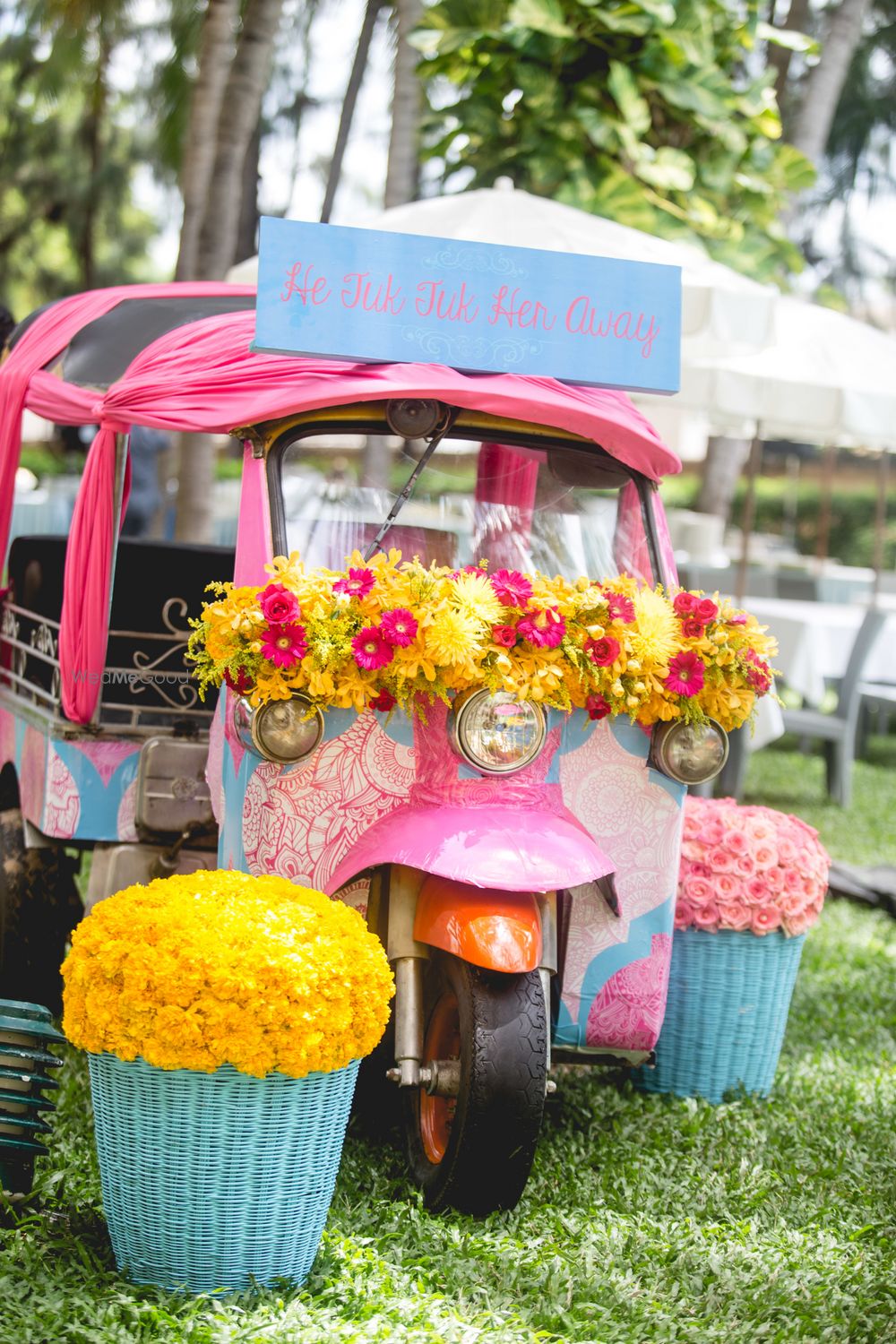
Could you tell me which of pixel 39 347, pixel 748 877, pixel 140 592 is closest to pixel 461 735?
pixel 748 877

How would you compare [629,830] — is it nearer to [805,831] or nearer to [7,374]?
[805,831]

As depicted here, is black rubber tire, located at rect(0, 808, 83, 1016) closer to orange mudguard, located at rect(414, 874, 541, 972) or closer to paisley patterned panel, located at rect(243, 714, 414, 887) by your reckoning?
paisley patterned panel, located at rect(243, 714, 414, 887)

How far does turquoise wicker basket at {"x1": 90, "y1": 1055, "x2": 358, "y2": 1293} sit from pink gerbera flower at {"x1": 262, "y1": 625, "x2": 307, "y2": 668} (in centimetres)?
93

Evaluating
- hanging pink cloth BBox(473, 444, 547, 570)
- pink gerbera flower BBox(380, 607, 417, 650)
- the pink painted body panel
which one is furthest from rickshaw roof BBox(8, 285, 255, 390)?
pink gerbera flower BBox(380, 607, 417, 650)

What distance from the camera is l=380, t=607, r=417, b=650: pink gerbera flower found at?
3547 millimetres

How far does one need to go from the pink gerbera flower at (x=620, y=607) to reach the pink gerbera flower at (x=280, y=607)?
82cm

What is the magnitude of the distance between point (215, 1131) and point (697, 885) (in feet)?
6.48

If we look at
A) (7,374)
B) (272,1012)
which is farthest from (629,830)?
(7,374)

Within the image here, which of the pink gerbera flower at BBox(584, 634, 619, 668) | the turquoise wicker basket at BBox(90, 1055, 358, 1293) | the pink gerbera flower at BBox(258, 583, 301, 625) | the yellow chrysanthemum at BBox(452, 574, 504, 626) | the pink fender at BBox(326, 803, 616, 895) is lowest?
the turquoise wicker basket at BBox(90, 1055, 358, 1293)

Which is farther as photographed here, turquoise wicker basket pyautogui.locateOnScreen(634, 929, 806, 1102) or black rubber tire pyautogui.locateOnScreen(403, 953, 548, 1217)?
turquoise wicker basket pyautogui.locateOnScreen(634, 929, 806, 1102)

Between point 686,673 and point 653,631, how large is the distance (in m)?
0.15

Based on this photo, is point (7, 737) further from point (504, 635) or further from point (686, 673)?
point (686, 673)

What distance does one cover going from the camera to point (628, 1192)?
396cm

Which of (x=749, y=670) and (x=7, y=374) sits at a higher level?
(x=7, y=374)
